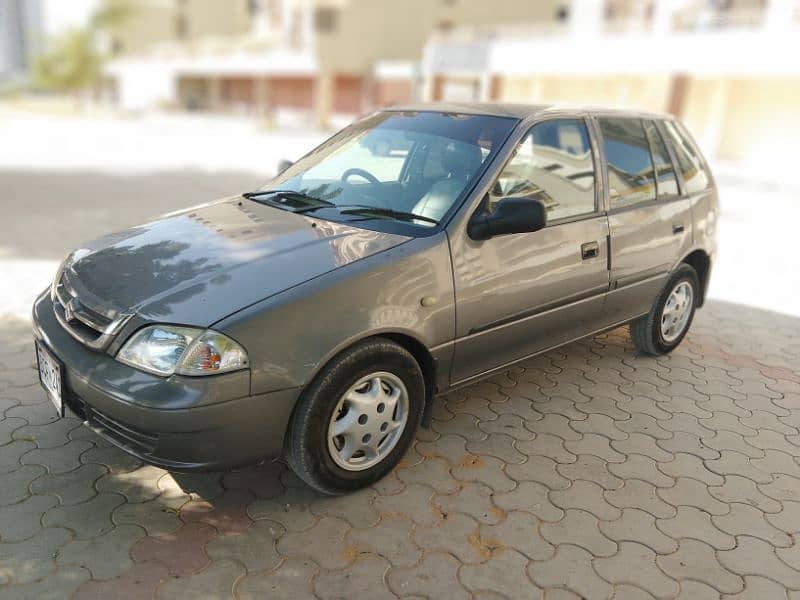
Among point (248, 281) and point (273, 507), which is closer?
point (248, 281)

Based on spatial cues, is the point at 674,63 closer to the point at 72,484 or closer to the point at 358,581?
the point at 358,581

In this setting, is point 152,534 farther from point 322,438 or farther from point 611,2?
point 611,2

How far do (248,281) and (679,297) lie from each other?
3.36m

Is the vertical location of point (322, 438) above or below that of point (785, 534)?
above

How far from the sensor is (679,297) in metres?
4.73

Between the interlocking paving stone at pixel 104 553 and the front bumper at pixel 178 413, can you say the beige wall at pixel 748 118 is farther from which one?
the interlocking paving stone at pixel 104 553

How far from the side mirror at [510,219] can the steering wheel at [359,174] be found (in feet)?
2.37

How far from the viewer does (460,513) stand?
2951 millimetres

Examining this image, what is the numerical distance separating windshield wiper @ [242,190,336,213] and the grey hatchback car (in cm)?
2

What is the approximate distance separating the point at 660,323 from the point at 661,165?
111 cm

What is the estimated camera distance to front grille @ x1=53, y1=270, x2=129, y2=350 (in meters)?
2.60

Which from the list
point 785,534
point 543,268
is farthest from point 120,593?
point 785,534

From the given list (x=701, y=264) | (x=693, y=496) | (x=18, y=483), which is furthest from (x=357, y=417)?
(x=701, y=264)

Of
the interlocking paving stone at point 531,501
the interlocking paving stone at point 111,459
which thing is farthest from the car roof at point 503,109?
the interlocking paving stone at point 111,459
